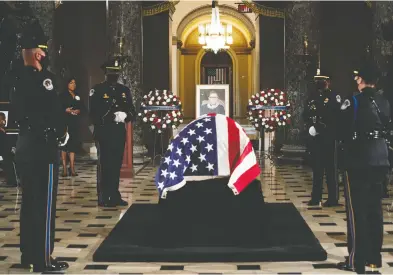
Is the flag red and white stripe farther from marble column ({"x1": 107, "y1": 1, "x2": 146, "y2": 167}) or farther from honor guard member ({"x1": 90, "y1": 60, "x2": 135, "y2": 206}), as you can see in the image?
marble column ({"x1": 107, "y1": 1, "x2": 146, "y2": 167})

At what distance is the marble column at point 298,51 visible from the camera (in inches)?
576

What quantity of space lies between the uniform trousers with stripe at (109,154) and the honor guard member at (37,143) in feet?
10.7

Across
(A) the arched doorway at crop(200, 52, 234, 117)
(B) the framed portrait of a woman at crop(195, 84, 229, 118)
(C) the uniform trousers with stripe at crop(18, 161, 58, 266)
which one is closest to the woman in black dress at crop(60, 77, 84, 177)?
(B) the framed portrait of a woman at crop(195, 84, 229, 118)

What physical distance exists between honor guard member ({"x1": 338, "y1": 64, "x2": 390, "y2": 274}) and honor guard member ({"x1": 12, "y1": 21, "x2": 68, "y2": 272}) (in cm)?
235

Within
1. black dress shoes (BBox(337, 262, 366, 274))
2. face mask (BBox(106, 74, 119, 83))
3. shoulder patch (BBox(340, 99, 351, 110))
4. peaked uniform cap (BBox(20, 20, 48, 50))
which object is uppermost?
peaked uniform cap (BBox(20, 20, 48, 50))

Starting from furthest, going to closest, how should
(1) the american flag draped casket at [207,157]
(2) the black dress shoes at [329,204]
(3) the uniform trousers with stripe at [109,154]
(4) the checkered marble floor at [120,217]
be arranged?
(2) the black dress shoes at [329,204], (3) the uniform trousers with stripe at [109,154], (1) the american flag draped casket at [207,157], (4) the checkered marble floor at [120,217]

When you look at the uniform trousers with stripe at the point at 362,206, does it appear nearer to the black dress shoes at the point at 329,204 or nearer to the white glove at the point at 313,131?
the white glove at the point at 313,131

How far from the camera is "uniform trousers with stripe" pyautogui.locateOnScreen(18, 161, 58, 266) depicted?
5.53 meters

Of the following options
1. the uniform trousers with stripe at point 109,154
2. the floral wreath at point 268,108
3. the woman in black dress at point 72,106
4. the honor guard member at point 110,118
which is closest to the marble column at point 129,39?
the woman in black dress at point 72,106

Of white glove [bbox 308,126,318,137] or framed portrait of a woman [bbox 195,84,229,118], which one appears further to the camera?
white glove [bbox 308,126,318,137]

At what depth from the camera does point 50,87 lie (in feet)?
18.0

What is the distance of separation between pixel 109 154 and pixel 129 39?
605 centimetres

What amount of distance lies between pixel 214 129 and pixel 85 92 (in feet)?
37.2

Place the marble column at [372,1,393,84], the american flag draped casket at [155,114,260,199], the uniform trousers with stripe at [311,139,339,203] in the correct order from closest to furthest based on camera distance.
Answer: the american flag draped casket at [155,114,260,199], the uniform trousers with stripe at [311,139,339,203], the marble column at [372,1,393,84]
